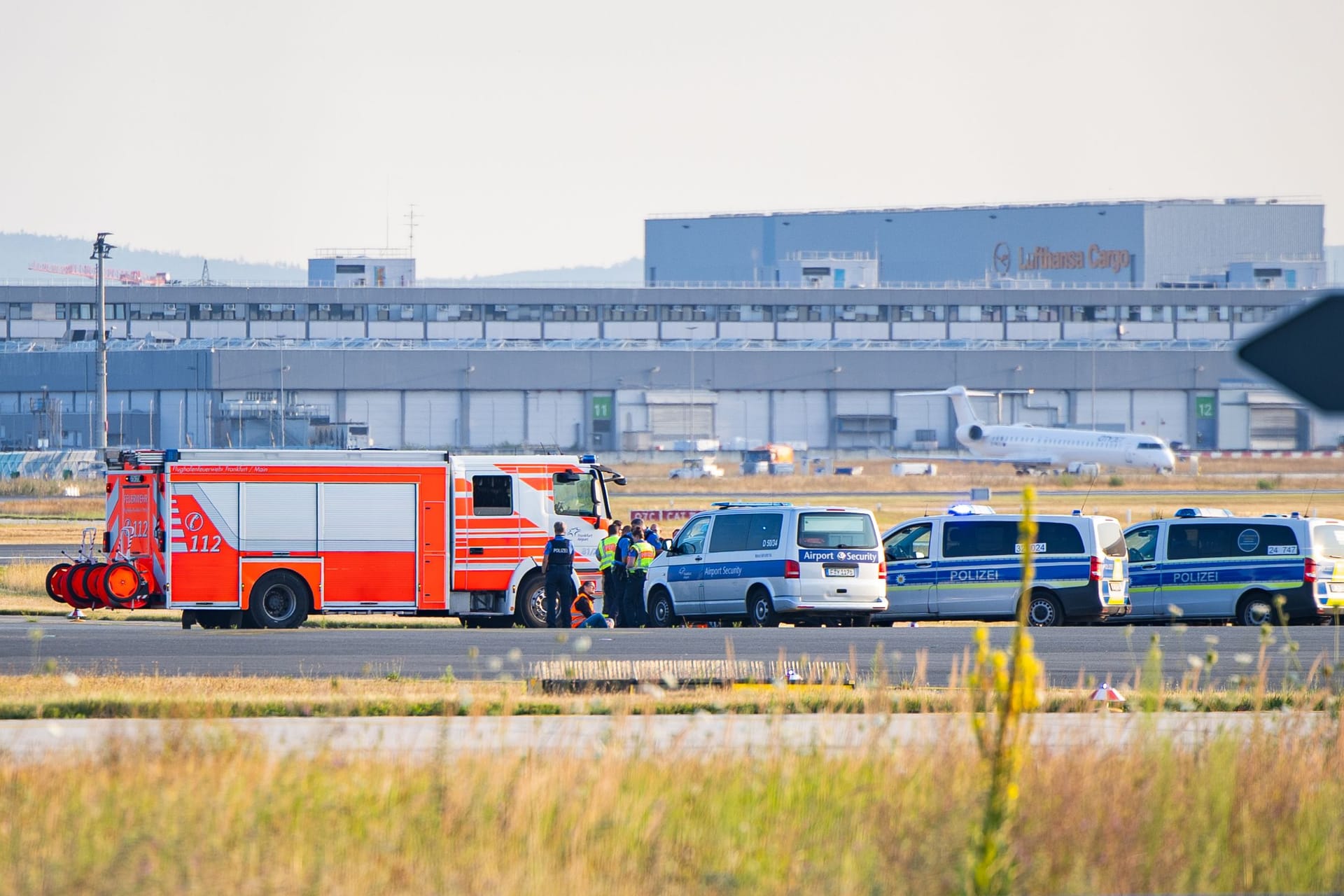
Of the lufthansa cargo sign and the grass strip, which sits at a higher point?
the lufthansa cargo sign

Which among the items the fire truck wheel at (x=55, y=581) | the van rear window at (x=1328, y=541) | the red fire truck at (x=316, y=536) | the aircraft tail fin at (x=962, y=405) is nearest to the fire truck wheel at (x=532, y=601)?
the red fire truck at (x=316, y=536)

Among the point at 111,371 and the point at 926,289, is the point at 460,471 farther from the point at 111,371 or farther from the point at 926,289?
the point at 926,289

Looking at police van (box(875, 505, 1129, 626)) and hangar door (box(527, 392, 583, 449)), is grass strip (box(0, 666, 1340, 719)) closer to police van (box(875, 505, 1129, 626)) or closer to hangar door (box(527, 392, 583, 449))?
police van (box(875, 505, 1129, 626))

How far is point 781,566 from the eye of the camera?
24.6 metres

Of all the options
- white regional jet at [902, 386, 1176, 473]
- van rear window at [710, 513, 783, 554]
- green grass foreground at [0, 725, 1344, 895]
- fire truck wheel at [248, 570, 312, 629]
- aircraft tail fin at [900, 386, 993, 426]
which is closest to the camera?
green grass foreground at [0, 725, 1344, 895]

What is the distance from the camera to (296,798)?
346 inches

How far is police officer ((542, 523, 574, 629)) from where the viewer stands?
2445 cm

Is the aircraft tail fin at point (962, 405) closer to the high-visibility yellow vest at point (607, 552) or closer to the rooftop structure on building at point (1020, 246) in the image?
the rooftop structure on building at point (1020, 246)

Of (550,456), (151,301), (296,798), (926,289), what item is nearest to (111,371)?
(151,301)

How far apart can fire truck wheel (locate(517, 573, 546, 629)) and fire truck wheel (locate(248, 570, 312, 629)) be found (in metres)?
3.24

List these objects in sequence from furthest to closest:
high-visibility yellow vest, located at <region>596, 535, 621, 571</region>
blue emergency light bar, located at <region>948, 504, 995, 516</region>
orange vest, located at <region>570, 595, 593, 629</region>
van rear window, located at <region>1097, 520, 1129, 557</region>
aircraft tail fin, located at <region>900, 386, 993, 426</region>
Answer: aircraft tail fin, located at <region>900, 386, 993, 426</region>, blue emergency light bar, located at <region>948, 504, 995, 516</region>, high-visibility yellow vest, located at <region>596, 535, 621, 571</region>, orange vest, located at <region>570, 595, 593, 629</region>, van rear window, located at <region>1097, 520, 1129, 557</region>

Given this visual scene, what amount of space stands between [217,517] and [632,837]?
1719cm

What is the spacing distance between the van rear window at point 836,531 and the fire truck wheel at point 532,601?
419 centimetres

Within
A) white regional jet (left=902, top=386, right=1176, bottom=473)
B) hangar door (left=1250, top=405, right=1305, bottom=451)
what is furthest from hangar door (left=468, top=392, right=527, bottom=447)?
hangar door (left=1250, top=405, right=1305, bottom=451)
